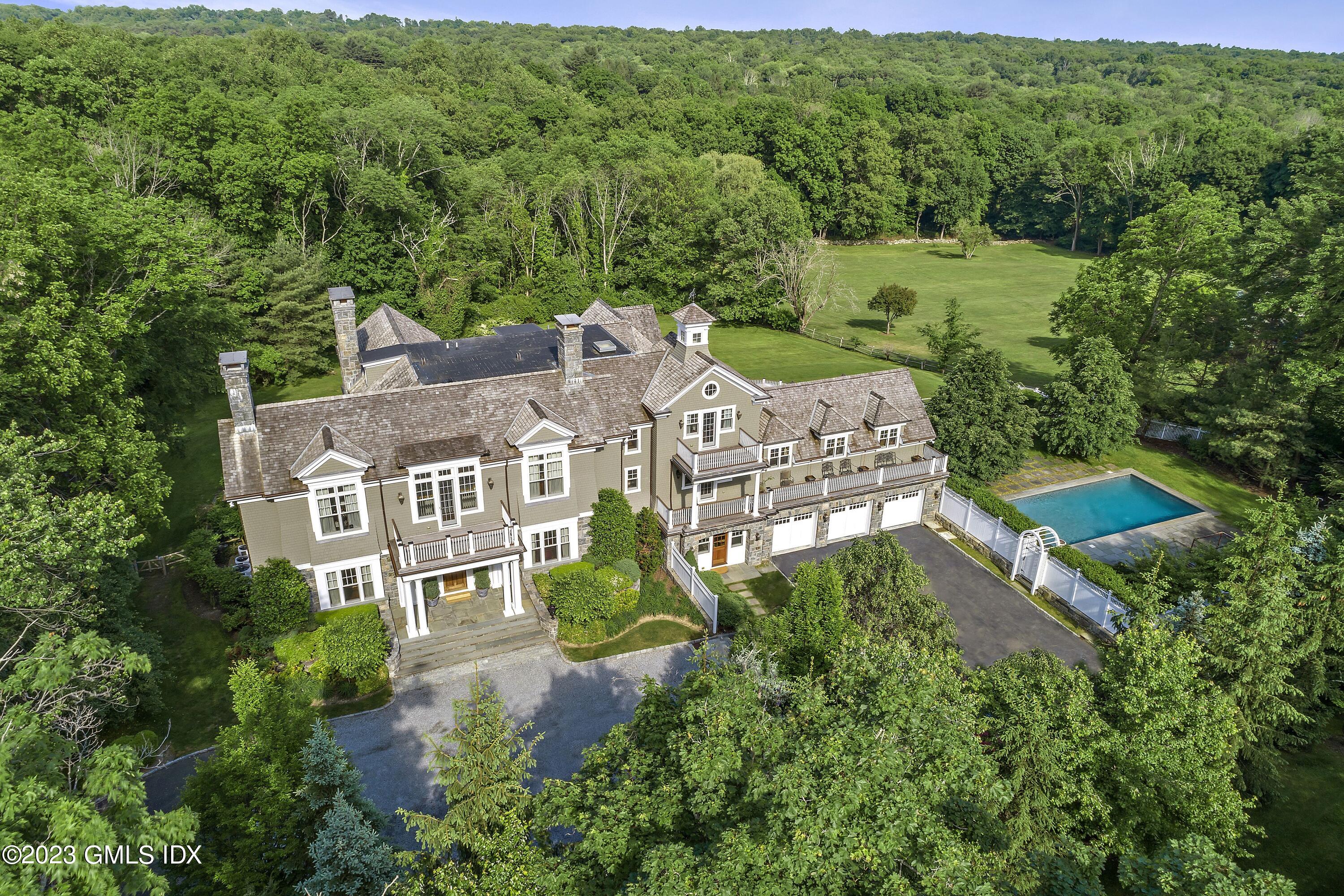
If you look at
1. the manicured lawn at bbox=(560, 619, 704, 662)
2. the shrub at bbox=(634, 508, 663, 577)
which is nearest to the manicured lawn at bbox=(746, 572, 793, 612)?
the manicured lawn at bbox=(560, 619, 704, 662)

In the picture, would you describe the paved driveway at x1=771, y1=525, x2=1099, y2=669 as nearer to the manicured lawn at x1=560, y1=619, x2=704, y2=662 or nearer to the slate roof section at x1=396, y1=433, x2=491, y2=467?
the manicured lawn at x1=560, y1=619, x2=704, y2=662

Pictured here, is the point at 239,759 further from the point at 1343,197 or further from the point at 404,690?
the point at 1343,197

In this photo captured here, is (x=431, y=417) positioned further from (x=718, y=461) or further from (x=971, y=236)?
(x=971, y=236)

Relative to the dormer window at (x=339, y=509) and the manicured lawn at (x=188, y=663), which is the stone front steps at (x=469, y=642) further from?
the manicured lawn at (x=188, y=663)

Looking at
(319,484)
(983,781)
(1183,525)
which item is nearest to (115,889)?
(983,781)

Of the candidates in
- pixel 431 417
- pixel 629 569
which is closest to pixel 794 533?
pixel 629 569
